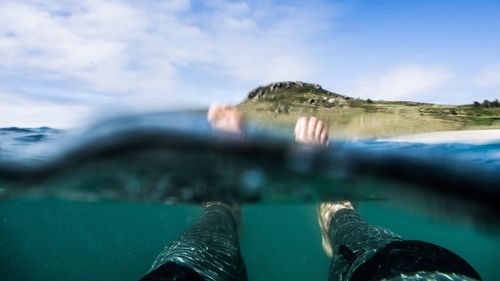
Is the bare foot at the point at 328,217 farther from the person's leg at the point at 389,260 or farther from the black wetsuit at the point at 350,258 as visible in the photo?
the person's leg at the point at 389,260

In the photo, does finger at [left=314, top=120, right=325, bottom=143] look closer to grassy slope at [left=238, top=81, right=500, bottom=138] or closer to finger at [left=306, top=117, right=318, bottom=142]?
finger at [left=306, top=117, right=318, bottom=142]

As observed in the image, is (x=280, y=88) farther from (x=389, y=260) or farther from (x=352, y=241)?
(x=352, y=241)

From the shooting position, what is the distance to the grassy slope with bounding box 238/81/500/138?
25.2ft

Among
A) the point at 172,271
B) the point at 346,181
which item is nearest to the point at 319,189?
the point at 346,181

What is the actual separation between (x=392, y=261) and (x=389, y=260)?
0.09 m

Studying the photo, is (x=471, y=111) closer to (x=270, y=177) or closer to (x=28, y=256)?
(x=270, y=177)

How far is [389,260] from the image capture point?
6.09m

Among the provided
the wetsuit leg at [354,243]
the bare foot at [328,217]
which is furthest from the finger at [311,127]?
the bare foot at [328,217]

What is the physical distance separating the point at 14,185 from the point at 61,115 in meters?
8.93

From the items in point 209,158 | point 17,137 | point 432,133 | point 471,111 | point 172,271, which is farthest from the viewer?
point 17,137

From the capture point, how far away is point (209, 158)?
10.1 m

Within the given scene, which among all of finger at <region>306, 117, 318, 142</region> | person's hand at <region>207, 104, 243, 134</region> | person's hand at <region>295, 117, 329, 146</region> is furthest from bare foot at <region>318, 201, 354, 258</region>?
person's hand at <region>207, 104, 243, 134</region>

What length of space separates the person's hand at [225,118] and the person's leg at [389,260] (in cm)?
383

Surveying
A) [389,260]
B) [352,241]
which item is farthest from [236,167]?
[389,260]
